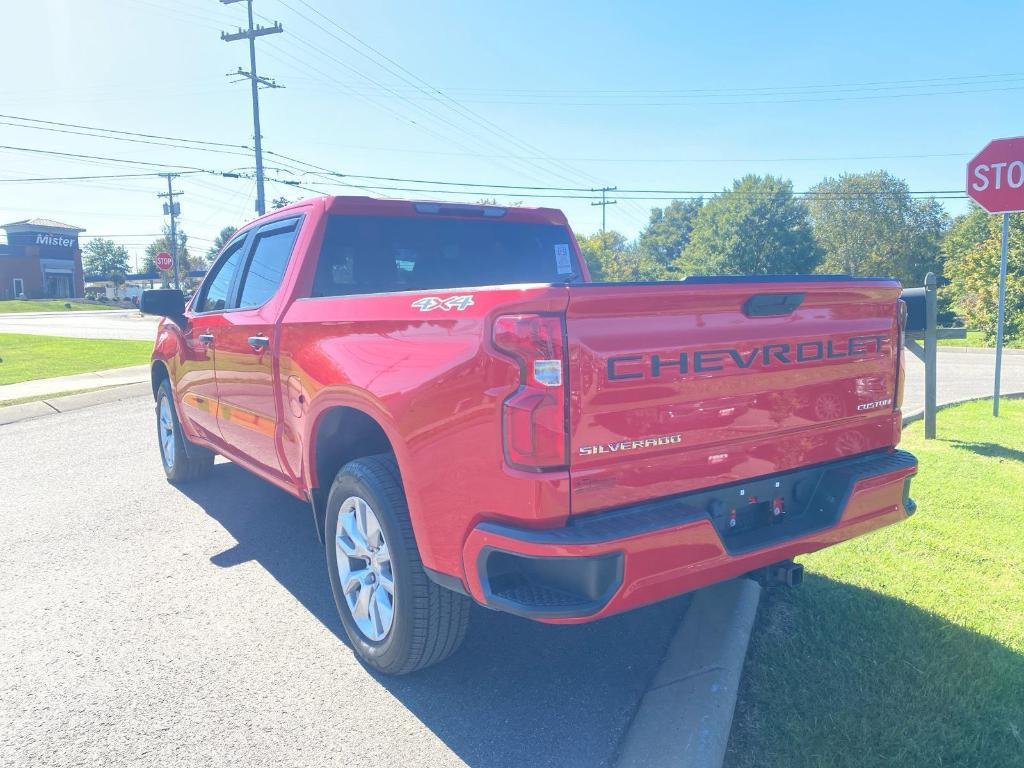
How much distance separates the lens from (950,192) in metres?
35.8

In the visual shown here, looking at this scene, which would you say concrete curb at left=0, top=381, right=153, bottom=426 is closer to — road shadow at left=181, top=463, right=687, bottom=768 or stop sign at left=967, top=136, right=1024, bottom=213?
road shadow at left=181, top=463, right=687, bottom=768

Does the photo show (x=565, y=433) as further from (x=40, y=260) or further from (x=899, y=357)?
(x=40, y=260)

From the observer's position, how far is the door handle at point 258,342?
13.3ft

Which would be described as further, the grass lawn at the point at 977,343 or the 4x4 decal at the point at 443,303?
the grass lawn at the point at 977,343

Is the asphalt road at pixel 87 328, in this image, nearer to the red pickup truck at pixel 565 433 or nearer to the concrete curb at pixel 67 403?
the concrete curb at pixel 67 403

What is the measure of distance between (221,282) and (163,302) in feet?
1.46

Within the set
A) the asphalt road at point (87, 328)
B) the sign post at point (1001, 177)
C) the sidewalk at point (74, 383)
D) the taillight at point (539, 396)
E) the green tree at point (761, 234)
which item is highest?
the green tree at point (761, 234)

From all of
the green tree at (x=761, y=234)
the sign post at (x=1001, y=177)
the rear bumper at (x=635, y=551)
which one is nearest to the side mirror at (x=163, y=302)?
the rear bumper at (x=635, y=551)

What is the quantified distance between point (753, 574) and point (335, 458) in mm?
2012

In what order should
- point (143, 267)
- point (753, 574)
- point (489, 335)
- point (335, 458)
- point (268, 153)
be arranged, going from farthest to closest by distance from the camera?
point (143, 267) → point (268, 153) → point (335, 458) → point (753, 574) → point (489, 335)

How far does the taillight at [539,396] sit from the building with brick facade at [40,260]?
3618 inches

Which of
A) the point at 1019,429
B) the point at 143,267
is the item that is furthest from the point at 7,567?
the point at 143,267

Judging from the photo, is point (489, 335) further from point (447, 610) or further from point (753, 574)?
point (753, 574)

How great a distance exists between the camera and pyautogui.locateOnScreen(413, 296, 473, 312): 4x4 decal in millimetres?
2549
